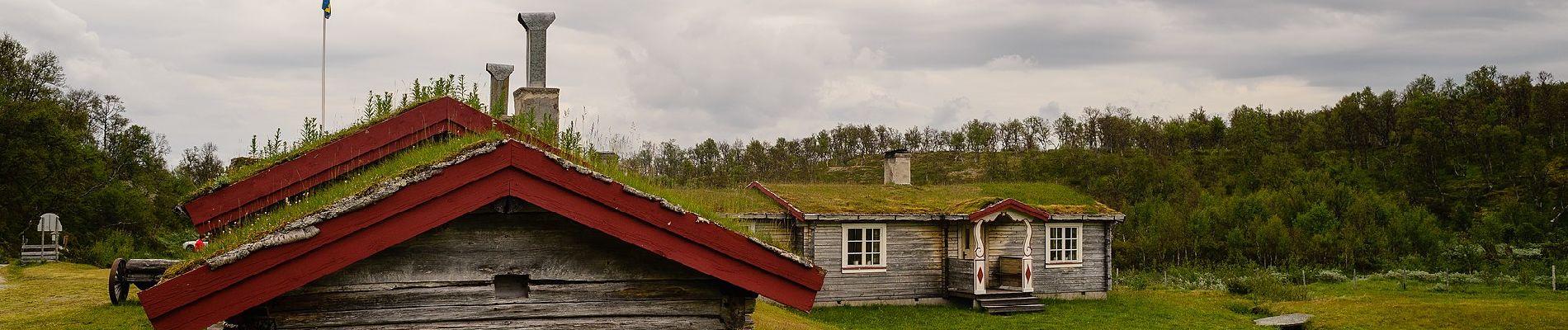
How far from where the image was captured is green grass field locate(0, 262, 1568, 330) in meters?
19.8

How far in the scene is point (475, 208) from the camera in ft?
18.0

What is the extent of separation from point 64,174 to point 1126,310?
44.1 metres

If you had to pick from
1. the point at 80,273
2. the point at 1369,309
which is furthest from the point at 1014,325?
the point at 80,273

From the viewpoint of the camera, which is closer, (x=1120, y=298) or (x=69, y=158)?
(x=1120, y=298)

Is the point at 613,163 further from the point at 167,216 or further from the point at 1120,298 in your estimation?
the point at 167,216

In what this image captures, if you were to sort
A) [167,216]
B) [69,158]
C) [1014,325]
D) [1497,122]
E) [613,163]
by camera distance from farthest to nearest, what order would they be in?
[1497,122] → [167,216] → [69,158] → [1014,325] → [613,163]

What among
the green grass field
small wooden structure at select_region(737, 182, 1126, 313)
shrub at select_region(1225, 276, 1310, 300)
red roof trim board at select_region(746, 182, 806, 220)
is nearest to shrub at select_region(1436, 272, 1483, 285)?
the green grass field

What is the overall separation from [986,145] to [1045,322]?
83.7 metres

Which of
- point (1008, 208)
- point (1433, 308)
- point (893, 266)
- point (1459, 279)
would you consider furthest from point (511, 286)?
point (1459, 279)

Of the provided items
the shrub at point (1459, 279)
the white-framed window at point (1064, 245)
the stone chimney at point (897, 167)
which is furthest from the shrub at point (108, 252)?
the shrub at point (1459, 279)

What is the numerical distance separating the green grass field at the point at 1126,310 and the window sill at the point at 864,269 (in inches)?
37.5

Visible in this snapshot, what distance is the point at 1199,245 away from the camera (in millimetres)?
51188

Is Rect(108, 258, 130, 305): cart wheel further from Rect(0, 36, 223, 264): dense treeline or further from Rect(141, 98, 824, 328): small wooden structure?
Rect(0, 36, 223, 264): dense treeline

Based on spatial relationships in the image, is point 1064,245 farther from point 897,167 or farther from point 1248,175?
point 1248,175
